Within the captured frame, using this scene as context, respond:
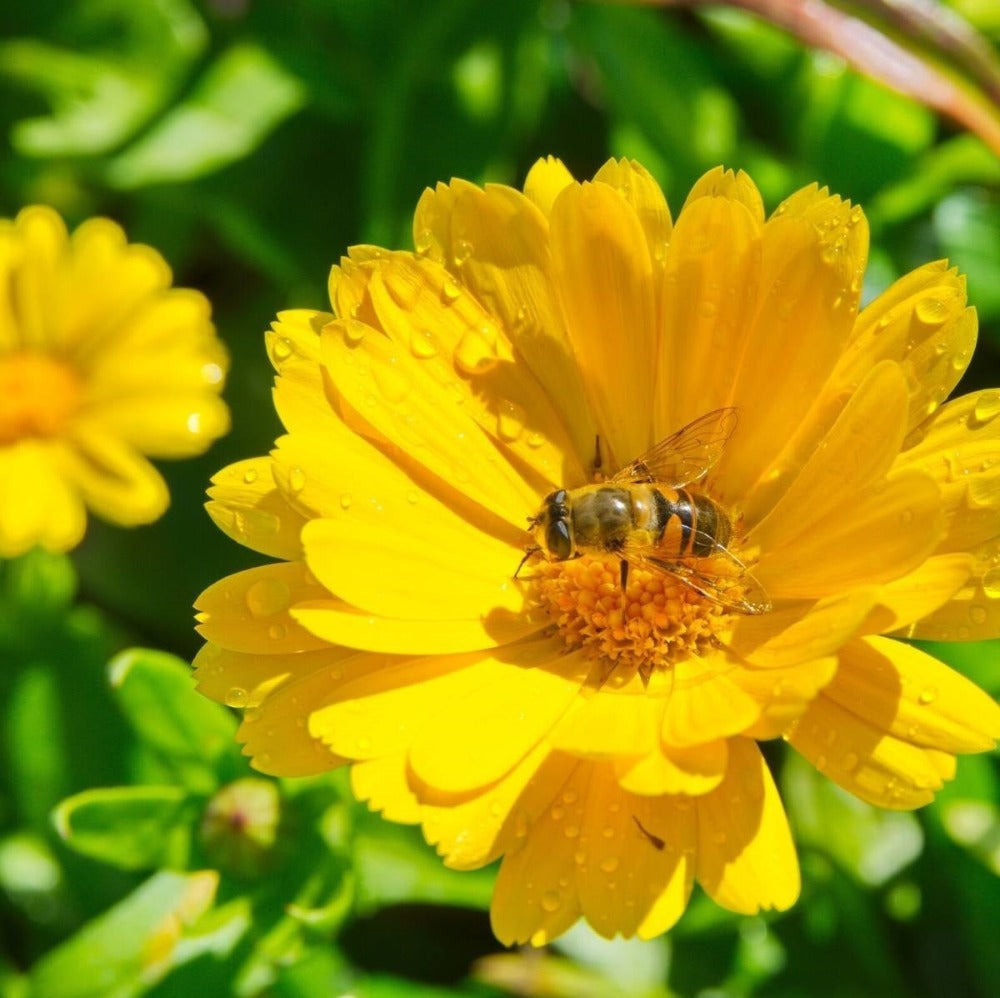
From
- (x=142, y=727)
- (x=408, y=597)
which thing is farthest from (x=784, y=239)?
(x=142, y=727)

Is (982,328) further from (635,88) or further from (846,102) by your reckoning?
(635,88)

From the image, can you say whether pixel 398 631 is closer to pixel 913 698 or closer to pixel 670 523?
pixel 670 523

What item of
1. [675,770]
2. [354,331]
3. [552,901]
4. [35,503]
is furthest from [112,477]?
[675,770]

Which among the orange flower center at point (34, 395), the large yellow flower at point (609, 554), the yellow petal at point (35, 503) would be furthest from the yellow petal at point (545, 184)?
the orange flower center at point (34, 395)

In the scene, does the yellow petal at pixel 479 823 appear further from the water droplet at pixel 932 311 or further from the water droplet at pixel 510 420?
the water droplet at pixel 932 311

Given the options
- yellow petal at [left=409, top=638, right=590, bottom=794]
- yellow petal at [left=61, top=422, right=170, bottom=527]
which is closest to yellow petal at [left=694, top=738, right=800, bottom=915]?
yellow petal at [left=409, top=638, right=590, bottom=794]

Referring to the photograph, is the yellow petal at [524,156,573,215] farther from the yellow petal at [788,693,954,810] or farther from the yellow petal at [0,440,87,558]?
the yellow petal at [0,440,87,558]

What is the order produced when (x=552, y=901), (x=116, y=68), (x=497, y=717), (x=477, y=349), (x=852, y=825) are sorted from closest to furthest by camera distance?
(x=552, y=901), (x=497, y=717), (x=477, y=349), (x=852, y=825), (x=116, y=68)
